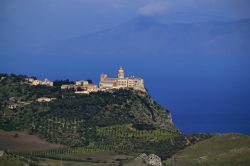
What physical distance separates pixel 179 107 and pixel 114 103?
70.6 metres

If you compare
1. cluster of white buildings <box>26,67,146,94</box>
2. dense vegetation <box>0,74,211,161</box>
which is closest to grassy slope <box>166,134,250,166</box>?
dense vegetation <box>0,74,211,161</box>

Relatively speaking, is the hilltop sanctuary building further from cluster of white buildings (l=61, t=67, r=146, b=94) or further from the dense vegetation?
the dense vegetation

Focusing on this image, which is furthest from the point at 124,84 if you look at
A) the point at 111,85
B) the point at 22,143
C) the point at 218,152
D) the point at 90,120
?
the point at 218,152

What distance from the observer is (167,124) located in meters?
92.5

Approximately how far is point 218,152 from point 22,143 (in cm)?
2199

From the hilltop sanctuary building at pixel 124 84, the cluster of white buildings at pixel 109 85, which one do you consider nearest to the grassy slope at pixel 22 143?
the cluster of white buildings at pixel 109 85

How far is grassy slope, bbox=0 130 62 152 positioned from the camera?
77812 mm

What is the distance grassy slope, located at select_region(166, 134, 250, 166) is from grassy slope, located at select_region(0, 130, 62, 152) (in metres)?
14.9

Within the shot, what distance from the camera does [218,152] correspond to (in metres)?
66.4

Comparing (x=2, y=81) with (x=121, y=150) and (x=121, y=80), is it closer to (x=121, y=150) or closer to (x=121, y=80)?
(x=121, y=80)

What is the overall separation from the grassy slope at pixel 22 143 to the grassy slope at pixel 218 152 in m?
14.9

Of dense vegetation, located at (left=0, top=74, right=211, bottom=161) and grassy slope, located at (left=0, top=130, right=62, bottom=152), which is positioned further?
dense vegetation, located at (left=0, top=74, right=211, bottom=161)

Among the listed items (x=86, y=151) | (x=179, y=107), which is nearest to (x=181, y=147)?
(x=86, y=151)

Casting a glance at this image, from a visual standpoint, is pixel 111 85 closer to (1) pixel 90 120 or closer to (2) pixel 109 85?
(2) pixel 109 85
